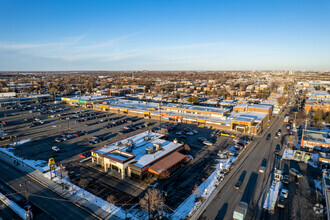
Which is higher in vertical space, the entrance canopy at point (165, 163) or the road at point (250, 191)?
the entrance canopy at point (165, 163)

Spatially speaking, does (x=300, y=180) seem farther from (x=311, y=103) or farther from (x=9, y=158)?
(x=311, y=103)

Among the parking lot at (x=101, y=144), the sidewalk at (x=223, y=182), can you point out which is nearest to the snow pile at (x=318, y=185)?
the sidewalk at (x=223, y=182)

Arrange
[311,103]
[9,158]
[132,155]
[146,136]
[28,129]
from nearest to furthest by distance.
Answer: [132,155] < [9,158] < [146,136] < [28,129] < [311,103]

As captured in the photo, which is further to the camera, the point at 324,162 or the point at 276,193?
the point at 324,162

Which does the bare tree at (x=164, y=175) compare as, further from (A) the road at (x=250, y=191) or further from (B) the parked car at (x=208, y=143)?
(B) the parked car at (x=208, y=143)

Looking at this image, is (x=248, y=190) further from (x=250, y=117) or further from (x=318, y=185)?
(x=250, y=117)

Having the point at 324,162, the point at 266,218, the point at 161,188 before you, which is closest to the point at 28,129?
the point at 161,188

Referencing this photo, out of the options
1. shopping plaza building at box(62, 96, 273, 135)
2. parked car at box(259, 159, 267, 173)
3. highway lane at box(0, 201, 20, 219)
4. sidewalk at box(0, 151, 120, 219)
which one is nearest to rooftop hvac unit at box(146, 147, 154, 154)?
sidewalk at box(0, 151, 120, 219)
